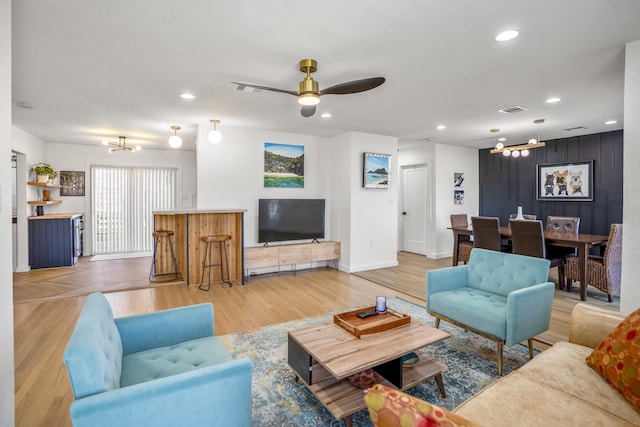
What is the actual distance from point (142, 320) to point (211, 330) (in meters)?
0.42

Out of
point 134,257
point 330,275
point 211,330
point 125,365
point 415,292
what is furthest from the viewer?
point 134,257

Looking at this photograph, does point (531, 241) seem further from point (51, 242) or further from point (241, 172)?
point (51, 242)

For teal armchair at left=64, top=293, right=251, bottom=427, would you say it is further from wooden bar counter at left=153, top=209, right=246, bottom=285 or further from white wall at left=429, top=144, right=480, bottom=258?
white wall at left=429, top=144, right=480, bottom=258

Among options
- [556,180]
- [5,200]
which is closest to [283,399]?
[5,200]

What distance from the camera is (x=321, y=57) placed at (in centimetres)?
271

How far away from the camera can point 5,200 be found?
5.63ft

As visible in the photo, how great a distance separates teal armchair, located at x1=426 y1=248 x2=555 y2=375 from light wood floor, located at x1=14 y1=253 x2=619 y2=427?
32.5 inches

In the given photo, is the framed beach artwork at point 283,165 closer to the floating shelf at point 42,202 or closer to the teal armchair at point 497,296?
the teal armchair at point 497,296

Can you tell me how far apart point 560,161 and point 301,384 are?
6.93 metres

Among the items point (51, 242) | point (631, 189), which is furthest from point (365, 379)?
point (51, 242)

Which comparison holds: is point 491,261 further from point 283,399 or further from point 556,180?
point 556,180

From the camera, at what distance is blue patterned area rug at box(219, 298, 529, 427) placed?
2014 mm

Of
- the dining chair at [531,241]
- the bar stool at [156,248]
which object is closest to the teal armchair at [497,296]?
the dining chair at [531,241]

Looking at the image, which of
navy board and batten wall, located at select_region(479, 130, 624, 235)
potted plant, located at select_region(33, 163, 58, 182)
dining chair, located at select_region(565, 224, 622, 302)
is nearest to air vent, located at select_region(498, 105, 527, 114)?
→ dining chair, located at select_region(565, 224, 622, 302)
